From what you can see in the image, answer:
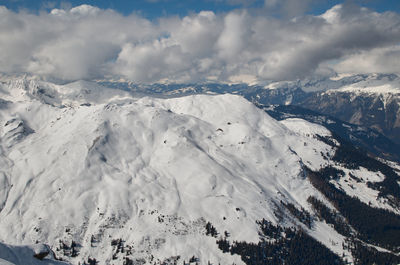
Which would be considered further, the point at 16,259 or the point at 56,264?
the point at 56,264

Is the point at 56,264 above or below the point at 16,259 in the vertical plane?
below

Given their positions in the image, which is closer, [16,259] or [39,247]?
[16,259]
